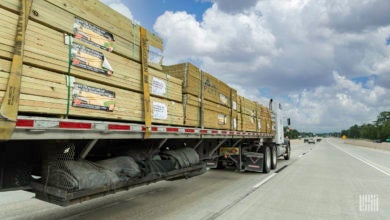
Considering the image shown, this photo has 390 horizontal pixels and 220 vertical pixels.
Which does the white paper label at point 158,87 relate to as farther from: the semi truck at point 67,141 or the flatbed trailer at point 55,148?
the flatbed trailer at point 55,148

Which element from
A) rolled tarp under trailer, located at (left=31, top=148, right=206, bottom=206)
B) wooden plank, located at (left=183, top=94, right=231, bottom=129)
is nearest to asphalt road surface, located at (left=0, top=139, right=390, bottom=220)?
rolled tarp under trailer, located at (left=31, top=148, right=206, bottom=206)

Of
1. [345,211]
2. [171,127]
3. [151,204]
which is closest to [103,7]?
[171,127]

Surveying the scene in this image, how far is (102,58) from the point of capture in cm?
408

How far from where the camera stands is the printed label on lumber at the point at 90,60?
367 centimetres

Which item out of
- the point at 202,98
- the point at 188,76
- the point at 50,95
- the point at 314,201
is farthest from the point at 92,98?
the point at 314,201

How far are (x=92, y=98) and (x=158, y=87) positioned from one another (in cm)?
167

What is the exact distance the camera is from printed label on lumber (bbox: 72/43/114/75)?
12.0ft

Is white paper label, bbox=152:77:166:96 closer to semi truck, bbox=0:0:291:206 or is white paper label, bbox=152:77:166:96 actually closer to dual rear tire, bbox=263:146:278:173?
semi truck, bbox=0:0:291:206

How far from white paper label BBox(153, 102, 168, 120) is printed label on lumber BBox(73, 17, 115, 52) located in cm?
133

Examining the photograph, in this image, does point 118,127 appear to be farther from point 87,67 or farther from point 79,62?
point 79,62

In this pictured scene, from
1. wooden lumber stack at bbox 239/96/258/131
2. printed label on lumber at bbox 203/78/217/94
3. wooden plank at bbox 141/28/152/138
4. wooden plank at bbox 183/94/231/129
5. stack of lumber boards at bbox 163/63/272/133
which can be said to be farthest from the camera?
wooden lumber stack at bbox 239/96/258/131

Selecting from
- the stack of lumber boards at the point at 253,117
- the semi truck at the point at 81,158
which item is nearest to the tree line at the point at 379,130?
the stack of lumber boards at the point at 253,117

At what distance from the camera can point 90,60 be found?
12.7 feet

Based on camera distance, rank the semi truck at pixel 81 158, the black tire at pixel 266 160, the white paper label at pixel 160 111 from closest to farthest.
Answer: the semi truck at pixel 81 158 → the white paper label at pixel 160 111 → the black tire at pixel 266 160
